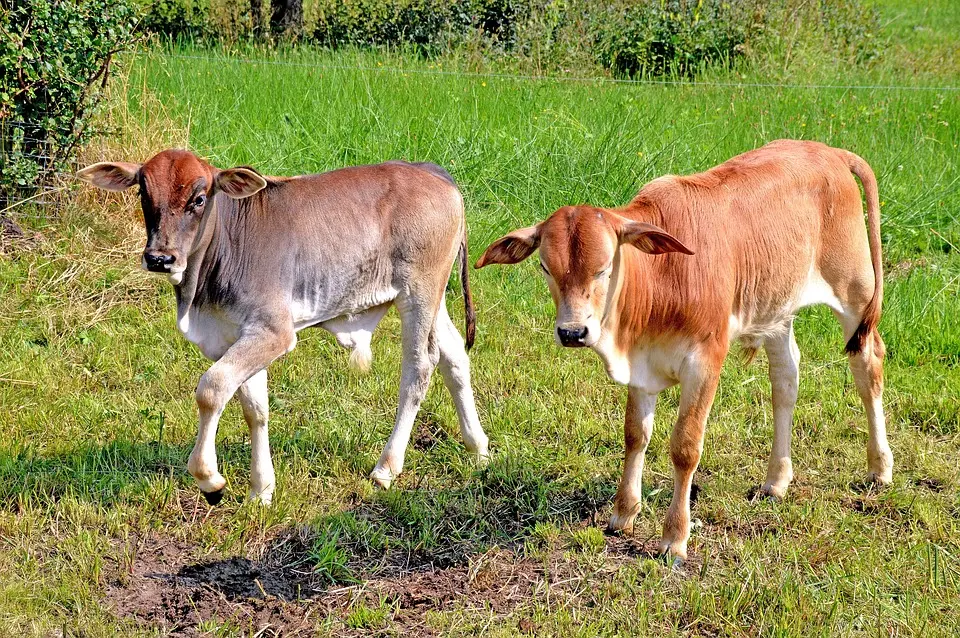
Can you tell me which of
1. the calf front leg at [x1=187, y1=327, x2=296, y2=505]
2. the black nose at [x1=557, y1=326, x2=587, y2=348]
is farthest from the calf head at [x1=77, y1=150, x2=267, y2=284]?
the black nose at [x1=557, y1=326, x2=587, y2=348]

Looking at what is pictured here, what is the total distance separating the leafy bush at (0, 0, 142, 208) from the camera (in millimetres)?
6508

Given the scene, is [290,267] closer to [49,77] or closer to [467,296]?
[467,296]

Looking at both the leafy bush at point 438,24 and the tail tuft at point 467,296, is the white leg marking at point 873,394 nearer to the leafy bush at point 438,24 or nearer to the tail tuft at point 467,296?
the tail tuft at point 467,296

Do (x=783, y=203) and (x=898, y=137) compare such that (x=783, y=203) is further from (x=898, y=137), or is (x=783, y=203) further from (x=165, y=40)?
(x=165, y=40)

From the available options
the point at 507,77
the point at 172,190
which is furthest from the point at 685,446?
the point at 507,77

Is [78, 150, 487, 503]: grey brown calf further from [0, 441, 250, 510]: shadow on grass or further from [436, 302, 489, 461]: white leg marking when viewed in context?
[0, 441, 250, 510]: shadow on grass

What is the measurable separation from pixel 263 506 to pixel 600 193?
13.1 ft

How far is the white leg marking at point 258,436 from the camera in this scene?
4664 millimetres

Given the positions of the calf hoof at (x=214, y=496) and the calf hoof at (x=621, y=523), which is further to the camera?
the calf hoof at (x=621, y=523)

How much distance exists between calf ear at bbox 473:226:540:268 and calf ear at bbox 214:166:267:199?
1.02 meters

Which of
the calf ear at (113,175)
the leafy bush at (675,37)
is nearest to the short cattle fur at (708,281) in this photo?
the calf ear at (113,175)

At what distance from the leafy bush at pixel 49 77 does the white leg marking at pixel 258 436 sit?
3056 millimetres

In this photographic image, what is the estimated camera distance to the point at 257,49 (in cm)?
1233

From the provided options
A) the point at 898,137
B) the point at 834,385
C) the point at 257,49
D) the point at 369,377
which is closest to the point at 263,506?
the point at 369,377
